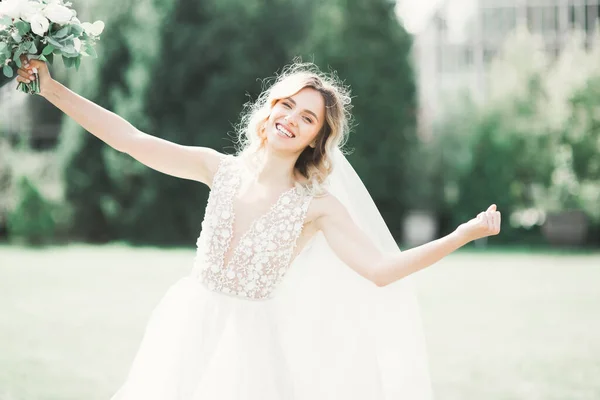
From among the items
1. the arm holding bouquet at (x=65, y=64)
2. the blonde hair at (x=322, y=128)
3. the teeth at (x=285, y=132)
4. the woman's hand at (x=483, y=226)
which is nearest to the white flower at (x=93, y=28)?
the arm holding bouquet at (x=65, y=64)

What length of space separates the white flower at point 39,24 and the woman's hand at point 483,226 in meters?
1.83

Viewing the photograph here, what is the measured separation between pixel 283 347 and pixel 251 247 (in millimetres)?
535

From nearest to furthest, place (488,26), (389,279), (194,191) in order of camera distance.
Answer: (389,279)
(194,191)
(488,26)

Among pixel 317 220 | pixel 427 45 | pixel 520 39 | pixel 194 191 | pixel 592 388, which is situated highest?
pixel 427 45

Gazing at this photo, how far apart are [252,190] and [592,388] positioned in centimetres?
441

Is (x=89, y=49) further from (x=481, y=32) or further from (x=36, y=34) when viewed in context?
(x=481, y=32)

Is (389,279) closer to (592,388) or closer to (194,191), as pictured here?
(592,388)

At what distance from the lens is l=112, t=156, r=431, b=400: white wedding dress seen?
10.8ft

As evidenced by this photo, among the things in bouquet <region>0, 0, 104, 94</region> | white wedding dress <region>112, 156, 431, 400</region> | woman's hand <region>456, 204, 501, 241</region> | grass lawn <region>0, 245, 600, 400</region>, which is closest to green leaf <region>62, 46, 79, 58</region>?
bouquet <region>0, 0, 104, 94</region>

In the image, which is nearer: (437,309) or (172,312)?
(172,312)

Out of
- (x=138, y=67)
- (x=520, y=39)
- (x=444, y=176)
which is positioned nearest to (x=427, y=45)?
(x=520, y=39)

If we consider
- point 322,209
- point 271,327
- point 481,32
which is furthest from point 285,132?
point 481,32

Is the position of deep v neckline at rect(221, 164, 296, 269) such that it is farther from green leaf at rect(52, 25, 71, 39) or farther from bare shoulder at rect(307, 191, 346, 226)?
green leaf at rect(52, 25, 71, 39)

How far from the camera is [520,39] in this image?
26.9m
